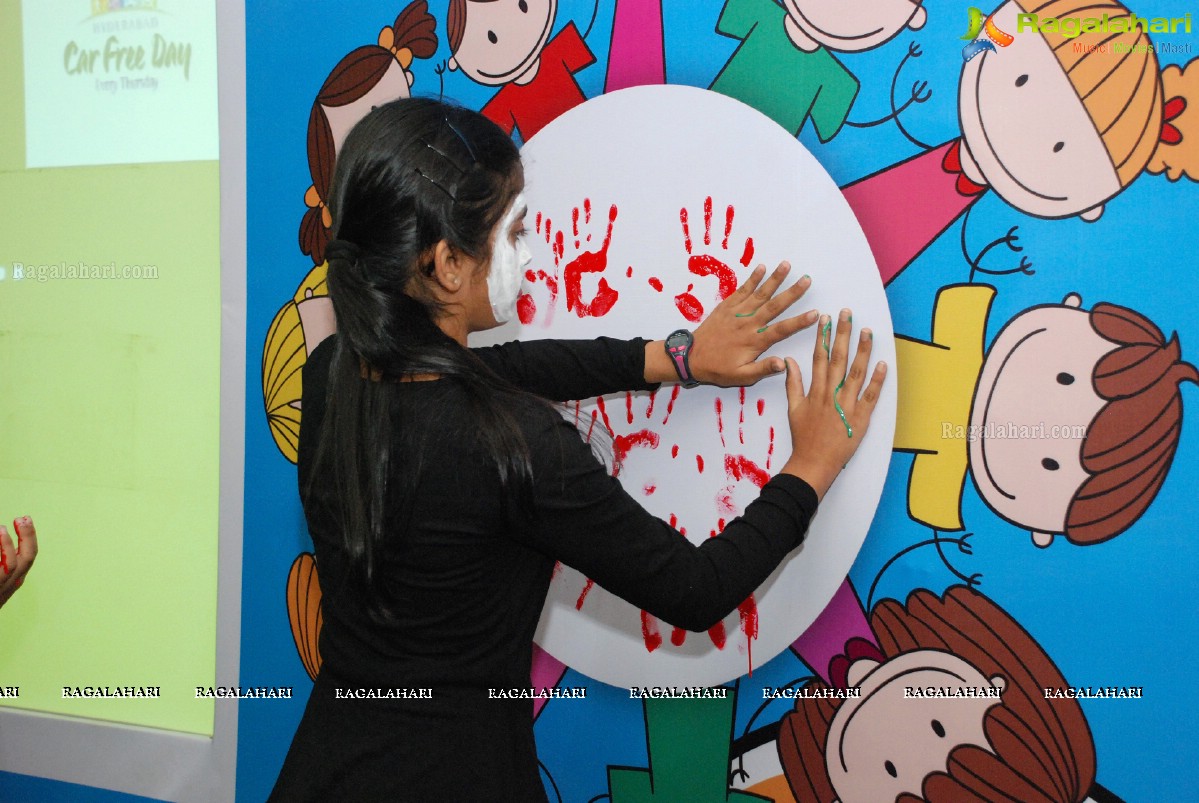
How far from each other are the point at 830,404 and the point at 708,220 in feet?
0.86

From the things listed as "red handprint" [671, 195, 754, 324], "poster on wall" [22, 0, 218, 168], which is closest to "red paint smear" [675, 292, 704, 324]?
"red handprint" [671, 195, 754, 324]

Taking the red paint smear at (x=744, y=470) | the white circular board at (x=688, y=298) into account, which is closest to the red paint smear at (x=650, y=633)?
the white circular board at (x=688, y=298)

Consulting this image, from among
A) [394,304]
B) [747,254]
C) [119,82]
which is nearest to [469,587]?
[394,304]

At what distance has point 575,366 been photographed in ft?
3.35

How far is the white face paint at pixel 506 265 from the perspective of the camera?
86cm

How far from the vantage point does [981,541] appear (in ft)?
3.01

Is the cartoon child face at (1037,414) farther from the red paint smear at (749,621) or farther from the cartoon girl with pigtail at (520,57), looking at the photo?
the cartoon girl with pigtail at (520,57)

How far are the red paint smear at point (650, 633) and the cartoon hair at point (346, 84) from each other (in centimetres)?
68

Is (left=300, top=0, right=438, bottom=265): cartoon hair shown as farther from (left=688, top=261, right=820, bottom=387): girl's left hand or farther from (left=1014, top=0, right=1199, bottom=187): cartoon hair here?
(left=1014, top=0, right=1199, bottom=187): cartoon hair

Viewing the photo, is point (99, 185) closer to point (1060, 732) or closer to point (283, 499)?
point (283, 499)

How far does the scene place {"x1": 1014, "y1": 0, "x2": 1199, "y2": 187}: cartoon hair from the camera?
84cm

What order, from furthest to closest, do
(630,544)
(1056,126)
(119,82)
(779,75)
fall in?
(119,82) < (779,75) < (1056,126) < (630,544)

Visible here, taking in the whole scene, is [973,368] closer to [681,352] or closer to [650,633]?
[681,352]

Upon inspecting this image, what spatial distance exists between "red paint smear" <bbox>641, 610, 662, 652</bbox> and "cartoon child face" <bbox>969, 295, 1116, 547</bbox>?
16.4 inches
